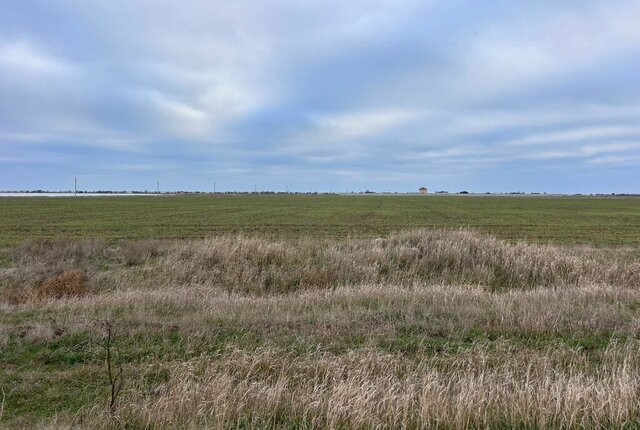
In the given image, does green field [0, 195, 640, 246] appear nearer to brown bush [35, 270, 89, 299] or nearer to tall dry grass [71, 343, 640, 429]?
brown bush [35, 270, 89, 299]

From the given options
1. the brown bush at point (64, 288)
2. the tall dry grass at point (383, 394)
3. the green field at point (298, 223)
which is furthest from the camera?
the green field at point (298, 223)

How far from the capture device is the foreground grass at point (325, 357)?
513 cm

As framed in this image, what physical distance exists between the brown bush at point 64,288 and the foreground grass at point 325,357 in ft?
0.24

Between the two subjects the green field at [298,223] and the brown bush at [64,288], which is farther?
the green field at [298,223]

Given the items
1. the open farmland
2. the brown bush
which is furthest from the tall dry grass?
the brown bush

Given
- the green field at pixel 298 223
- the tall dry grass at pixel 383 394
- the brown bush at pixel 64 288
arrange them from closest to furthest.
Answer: the tall dry grass at pixel 383 394 < the brown bush at pixel 64 288 < the green field at pixel 298 223

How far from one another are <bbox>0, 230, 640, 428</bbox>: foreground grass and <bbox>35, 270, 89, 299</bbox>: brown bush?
0.24 feet

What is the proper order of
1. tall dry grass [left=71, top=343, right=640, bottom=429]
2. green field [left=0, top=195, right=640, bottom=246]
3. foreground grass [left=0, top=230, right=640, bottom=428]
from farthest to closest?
green field [left=0, top=195, right=640, bottom=246] < foreground grass [left=0, top=230, right=640, bottom=428] < tall dry grass [left=71, top=343, right=640, bottom=429]

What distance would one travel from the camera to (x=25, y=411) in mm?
5375

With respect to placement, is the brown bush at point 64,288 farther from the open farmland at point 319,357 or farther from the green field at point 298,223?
the green field at point 298,223

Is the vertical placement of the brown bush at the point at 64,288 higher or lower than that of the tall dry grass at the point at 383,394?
lower

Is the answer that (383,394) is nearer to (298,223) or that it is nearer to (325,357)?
(325,357)

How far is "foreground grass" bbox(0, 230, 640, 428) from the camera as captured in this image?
5129 mm

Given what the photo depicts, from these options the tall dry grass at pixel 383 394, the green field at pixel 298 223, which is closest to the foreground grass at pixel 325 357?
the tall dry grass at pixel 383 394
